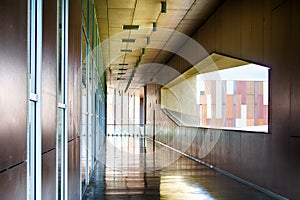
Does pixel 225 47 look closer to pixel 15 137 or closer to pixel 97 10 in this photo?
pixel 97 10

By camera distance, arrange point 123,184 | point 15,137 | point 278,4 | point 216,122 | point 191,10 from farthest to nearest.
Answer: point 216,122
point 191,10
point 123,184
point 278,4
point 15,137

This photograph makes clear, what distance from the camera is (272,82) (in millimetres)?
6902

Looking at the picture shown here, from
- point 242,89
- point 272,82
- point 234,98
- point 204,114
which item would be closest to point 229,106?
point 234,98

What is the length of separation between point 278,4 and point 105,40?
8077 millimetres

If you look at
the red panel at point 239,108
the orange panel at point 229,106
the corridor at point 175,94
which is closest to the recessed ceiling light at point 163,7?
the corridor at point 175,94

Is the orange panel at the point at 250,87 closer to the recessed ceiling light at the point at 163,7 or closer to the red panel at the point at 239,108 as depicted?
the red panel at the point at 239,108

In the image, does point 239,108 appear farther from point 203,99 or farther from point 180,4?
point 203,99

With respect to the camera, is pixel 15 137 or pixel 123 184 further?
pixel 123 184

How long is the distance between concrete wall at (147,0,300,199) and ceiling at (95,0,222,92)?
3.47 feet

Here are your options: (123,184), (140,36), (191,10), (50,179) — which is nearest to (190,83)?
(140,36)

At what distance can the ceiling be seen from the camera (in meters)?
9.45

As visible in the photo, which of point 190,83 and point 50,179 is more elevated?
point 190,83

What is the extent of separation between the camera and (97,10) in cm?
988

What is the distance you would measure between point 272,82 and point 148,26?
547 centimetres
